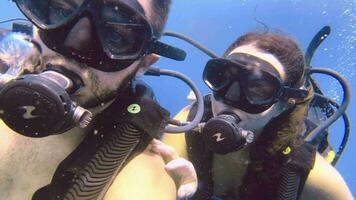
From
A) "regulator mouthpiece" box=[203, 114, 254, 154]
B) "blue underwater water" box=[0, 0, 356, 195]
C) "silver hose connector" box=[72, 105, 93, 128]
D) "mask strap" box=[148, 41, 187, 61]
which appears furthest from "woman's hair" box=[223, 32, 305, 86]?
"blue underwater water" box=[0, 0, 356, 195]

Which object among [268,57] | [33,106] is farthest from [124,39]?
[268,57]

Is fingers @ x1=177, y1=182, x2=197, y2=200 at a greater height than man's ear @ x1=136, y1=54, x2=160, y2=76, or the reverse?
man's ear @ x1=136, y1=54, x2=160, y2=76

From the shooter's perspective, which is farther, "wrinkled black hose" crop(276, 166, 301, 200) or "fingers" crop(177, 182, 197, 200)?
"wrinkled black hose" crop(276, 166, 301, 200)

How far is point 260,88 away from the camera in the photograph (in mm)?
3879

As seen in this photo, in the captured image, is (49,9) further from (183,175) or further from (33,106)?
→ (183,175)

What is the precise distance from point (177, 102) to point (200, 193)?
31937 millimetres

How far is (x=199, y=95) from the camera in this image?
370 centimetres

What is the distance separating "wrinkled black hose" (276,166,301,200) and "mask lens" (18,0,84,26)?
94.4 inches

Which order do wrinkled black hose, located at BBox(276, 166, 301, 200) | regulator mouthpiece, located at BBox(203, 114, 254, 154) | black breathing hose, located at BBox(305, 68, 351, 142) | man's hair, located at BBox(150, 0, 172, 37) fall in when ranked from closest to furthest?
1. man's hair, located at BBox(150, 0, 172, 37)
2. regulator mouthpiece, located at BBox(203, 114, 254, 154)
3. wrinkled black hose, located at BBox(276, 166, 301, 200)
4. black breathing hose, located at BBox(305, 68, 351, 142)

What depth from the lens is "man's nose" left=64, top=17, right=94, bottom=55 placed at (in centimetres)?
207

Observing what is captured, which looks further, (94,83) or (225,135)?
(225,135)

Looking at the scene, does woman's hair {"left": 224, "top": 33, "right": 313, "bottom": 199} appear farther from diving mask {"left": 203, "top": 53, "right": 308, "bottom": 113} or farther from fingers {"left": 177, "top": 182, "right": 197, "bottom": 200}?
fingers {"left": 177, "top": 182, "right": 197, "bottom": 200}

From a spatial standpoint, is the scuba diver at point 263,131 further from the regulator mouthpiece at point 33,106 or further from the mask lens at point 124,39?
the regulator mouthpiece at point 33,106

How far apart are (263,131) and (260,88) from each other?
44 centimetres
